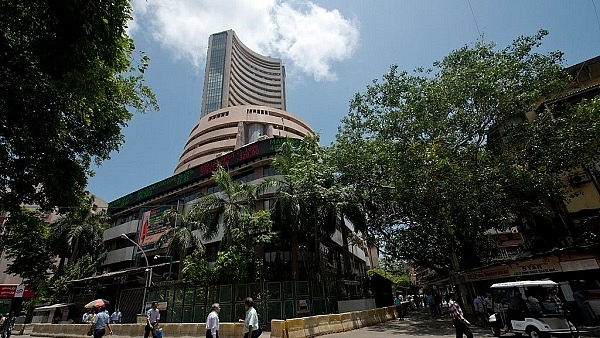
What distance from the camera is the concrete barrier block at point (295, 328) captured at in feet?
36.1

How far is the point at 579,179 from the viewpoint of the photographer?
1766 cm

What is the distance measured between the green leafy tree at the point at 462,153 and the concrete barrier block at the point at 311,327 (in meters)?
7.33

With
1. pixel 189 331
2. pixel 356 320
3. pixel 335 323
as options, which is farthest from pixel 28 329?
pixel 356 320

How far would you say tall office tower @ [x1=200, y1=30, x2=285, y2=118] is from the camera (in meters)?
87.3

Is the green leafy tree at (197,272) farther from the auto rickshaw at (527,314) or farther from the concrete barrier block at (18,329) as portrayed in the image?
the concrete barrier block at (18,329)

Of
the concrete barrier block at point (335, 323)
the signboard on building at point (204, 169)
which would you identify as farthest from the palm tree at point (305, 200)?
the concrete barrier block at point (335, 323)

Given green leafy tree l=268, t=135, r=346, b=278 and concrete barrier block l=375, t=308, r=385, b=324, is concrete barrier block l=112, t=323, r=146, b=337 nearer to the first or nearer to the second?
green leafy tree l=268, t=135, r=346, b=278

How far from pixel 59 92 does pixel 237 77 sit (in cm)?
9293

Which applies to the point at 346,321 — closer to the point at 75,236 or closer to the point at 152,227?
the point at 152,227

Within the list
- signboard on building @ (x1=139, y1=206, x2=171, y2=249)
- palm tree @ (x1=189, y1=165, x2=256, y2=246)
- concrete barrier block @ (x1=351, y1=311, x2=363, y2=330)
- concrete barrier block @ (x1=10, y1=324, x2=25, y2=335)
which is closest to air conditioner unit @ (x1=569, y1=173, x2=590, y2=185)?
concrete barrier block @ (x1=351, y1=311, x2=363, y2=330)

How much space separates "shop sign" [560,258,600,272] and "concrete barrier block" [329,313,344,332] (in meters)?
8.83

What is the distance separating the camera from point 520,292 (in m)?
10.3

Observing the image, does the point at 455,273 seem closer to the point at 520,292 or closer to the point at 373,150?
the point at 520,292

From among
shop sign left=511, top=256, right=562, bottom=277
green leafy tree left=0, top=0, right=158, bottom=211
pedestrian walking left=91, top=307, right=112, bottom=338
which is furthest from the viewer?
shop sign left=511, top=256, right=562, bottom=277
